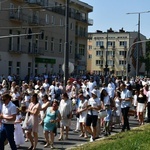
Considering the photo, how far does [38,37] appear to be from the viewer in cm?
6053

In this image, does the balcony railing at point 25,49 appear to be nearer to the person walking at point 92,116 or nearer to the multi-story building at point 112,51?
the person walking at point 92,116

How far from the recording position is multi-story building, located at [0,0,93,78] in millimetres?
53031

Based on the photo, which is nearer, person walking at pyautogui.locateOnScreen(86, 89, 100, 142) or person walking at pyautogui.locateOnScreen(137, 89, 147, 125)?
person walking at pyautogui.locateOnScreen(86, 89, 100, 142)

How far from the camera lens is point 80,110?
16406mm

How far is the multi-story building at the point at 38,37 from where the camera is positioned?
53031 millimetres

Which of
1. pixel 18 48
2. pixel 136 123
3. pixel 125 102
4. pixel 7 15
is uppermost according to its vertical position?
pixel 7 15

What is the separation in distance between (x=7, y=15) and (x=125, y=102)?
126 ft

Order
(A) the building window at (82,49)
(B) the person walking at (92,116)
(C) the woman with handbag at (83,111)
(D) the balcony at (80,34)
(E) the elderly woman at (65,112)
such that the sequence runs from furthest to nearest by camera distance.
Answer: (A) the building window at (82,49), (D) the balcony at (80,34), (C) the woman with handbag at (83,111), (E) the elderly woman at (65,112), (B) the person walking at (92,116)

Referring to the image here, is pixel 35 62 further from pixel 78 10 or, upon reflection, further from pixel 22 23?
pixel 78 10

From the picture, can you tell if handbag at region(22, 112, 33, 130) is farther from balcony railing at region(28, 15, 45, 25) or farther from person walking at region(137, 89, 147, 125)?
balcony railing at region(28, 15, 45, 25)

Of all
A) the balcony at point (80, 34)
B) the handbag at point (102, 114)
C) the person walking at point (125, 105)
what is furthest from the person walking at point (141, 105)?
the balcony at point (80, 34)

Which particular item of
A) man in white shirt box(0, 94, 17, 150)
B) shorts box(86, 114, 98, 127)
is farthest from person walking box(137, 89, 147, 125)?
man in white shirt box(0, 94, 17, 150)

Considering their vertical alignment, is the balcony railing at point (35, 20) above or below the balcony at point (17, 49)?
above

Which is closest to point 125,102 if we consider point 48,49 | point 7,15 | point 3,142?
point 3,142
